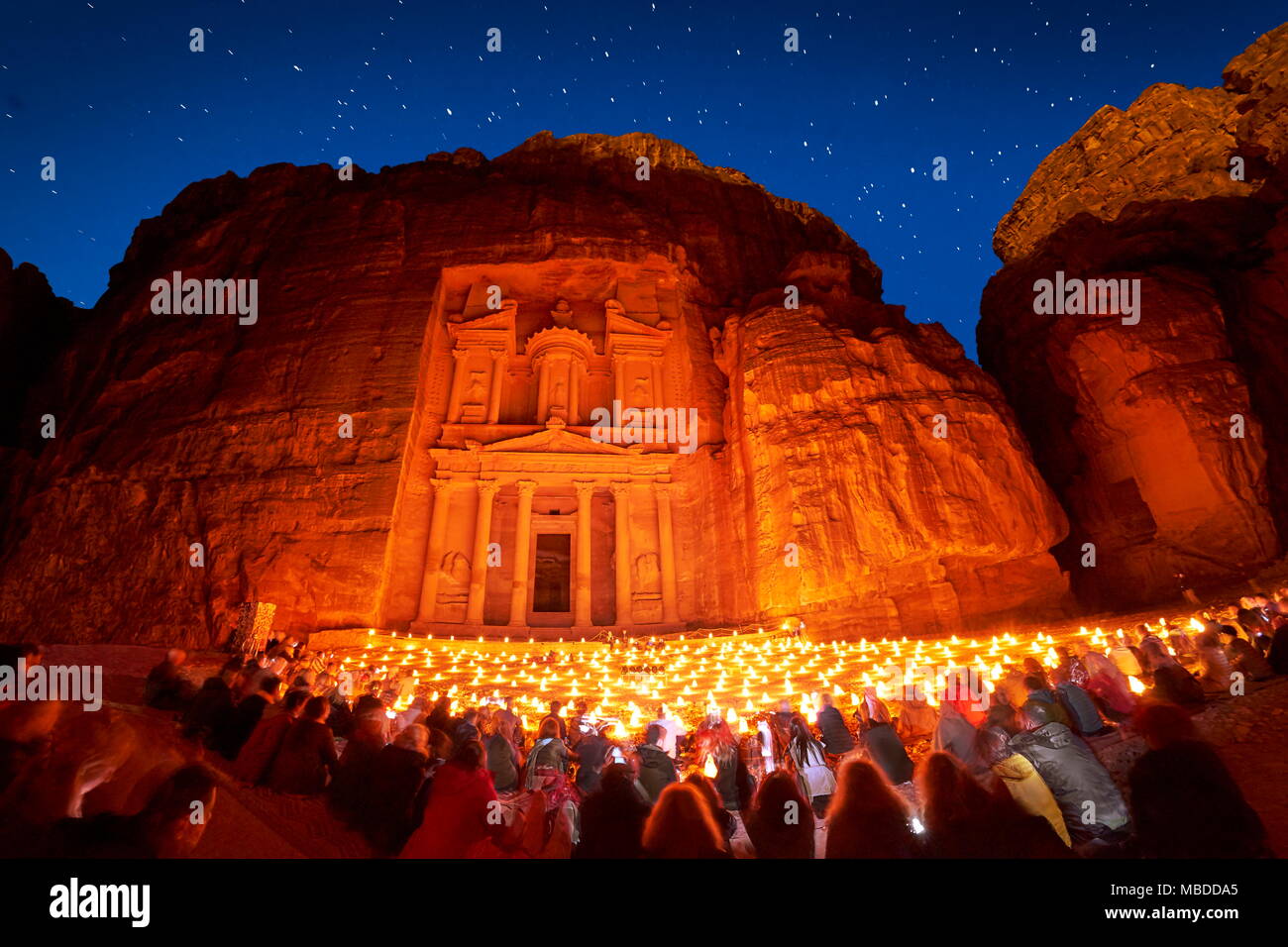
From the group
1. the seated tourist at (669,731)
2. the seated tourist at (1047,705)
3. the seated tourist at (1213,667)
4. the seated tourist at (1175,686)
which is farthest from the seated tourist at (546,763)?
the seated tourist at (1213,667)

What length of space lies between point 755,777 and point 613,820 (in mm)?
3910

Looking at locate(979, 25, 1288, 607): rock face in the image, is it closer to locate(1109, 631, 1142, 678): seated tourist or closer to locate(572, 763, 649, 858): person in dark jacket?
locate(1109, 631, 1142, 678): seated tourist

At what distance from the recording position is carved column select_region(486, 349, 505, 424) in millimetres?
25906

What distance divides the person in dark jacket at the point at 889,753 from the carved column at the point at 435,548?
17.7 meters

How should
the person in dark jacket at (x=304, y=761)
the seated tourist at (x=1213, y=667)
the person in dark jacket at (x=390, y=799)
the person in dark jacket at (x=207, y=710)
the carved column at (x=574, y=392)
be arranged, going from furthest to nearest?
the carved column at (x=574, y=392) < the seated tourist at (x=1213, y=667) < the person in dark jacket at (x=207, y=710) < the person in dark jacket at (x=304, y=761) < the person in dark jacket at (x=390, y=799)

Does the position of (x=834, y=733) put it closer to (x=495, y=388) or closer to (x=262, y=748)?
(x=262, y=748)

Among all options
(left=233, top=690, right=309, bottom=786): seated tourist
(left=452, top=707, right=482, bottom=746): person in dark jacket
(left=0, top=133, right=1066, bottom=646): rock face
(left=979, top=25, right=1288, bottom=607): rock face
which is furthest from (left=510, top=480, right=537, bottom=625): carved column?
(left=979, top=25, right=1288, bottom=607): rock face

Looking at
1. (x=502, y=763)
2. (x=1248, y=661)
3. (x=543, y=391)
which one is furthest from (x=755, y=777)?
(x=543, y=391)

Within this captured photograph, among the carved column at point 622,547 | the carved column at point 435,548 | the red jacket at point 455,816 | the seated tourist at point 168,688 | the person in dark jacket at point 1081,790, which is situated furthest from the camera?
the carved column at point 622,547

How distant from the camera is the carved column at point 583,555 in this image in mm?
22578

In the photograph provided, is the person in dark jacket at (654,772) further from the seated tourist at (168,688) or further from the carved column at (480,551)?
the carved column at (480,551)
